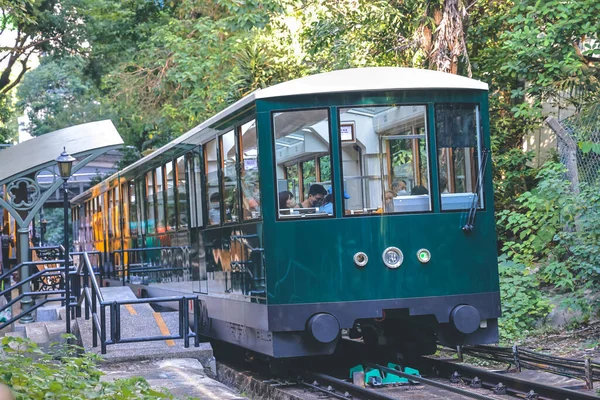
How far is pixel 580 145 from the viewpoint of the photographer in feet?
41.3

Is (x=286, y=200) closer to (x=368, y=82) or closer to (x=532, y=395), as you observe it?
(x=368, y=82)

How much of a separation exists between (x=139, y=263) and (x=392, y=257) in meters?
9.06

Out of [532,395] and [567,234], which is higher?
[567,234]

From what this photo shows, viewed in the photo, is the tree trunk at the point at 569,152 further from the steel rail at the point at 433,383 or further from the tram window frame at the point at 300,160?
the tram window frame at the point at 300,160

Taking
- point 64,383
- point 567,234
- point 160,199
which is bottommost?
point 64,383

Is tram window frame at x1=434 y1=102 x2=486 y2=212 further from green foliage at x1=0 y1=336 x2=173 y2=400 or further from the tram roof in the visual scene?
green foliage at x1=0 y1=336 x2=173 y2=400

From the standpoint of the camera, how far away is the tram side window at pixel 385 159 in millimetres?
9617

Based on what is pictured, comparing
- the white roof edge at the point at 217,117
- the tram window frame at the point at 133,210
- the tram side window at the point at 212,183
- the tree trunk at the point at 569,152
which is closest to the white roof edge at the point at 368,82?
the white roof edge at the point at 217,117

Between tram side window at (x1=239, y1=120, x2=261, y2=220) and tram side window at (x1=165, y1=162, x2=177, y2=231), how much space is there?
386 centimetres

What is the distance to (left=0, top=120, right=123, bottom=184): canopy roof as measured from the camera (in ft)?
51.2

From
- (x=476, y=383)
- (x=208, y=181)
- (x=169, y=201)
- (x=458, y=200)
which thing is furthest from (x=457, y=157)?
(x=169, y=201)

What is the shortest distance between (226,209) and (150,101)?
1586 centimetres

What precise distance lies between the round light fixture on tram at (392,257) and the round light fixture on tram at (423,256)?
188 mm

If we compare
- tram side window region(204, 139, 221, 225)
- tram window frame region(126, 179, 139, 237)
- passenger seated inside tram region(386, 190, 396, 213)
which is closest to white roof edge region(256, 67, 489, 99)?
passenger seated inside tram region(386, 190, 396, 213)
